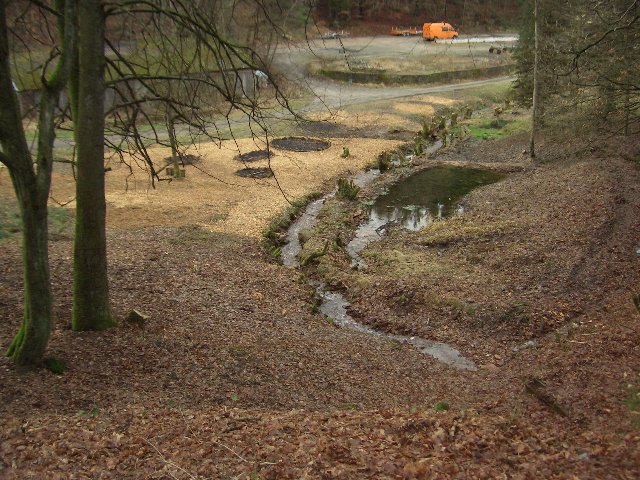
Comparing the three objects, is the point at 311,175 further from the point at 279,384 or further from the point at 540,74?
the point at 279,384

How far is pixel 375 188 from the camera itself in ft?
70.1

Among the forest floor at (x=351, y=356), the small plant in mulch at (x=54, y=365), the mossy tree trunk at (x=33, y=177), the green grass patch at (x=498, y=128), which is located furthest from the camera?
the green grass patch at (x=498, y=128)

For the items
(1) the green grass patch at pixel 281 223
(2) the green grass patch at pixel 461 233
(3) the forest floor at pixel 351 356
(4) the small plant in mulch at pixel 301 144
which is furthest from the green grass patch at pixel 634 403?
(4) the small plant in mulch at pixel 301 144

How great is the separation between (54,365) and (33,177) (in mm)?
2249

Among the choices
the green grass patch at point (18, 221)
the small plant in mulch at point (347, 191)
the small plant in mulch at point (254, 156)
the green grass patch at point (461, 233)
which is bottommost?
the green grass patch at point (461, 233)

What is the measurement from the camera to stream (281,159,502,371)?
10.6 metres

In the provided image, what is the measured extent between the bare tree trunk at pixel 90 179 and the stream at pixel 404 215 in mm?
5005

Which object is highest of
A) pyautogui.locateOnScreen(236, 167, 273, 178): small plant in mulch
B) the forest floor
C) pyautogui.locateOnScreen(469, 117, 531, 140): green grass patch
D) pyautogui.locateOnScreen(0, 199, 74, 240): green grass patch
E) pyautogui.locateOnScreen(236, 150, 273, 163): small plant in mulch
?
pyautogui.locateOnScreen(469, 117, 531, 140): green grass patch

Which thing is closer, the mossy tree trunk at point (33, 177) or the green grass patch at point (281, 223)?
the mossy tree trunk at point (33, 177)

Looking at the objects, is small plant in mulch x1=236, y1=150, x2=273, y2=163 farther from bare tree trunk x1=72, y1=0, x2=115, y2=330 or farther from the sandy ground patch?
bare tree trunk x1=72, y1=0, x2=115, y2=330

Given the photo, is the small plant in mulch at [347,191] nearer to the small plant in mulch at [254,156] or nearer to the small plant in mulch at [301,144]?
the small plant in mulch at [254,156]

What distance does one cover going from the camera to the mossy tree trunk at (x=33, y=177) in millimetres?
5961

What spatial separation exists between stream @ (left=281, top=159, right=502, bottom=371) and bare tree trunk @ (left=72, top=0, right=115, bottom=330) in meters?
5.01

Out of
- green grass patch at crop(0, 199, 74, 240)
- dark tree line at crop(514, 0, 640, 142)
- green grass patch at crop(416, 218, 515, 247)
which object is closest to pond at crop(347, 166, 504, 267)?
green grass patch at crop(416, 218, 515, 247)
